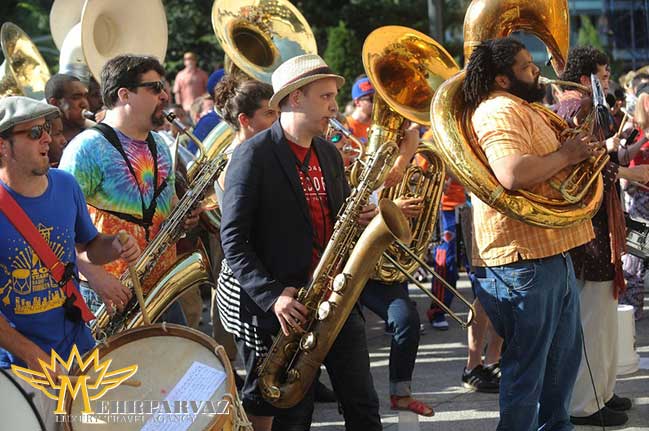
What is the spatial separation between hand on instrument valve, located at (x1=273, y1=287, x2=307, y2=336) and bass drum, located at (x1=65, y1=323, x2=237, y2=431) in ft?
1.62

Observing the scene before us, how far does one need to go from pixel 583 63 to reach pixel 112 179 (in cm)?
272

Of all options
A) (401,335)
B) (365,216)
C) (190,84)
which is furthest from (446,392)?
(190,84)

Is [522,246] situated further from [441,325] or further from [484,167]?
[441,325]

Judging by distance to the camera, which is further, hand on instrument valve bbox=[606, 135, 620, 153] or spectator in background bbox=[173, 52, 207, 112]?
spectator in background bbox=[173, 52, 207, 112]

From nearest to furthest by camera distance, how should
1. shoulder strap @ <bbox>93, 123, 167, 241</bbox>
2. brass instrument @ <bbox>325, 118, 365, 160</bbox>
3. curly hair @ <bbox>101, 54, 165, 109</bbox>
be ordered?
shoulder strap @ <bbox>93, 123, 167, 241</bbox>
curly hair @ <bbox>101, 54, 165, 109</bbox>
brass instrument @ <bbox>325, 118, 365, 160</bbox>

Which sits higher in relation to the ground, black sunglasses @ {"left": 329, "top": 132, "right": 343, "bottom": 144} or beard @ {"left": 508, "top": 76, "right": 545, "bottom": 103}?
beard @ {"left": 508, "top": 76, "right": 545, "bottom": 103}

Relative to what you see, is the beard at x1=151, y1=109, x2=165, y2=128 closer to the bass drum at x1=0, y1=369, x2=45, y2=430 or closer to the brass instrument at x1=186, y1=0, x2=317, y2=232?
the brass instrument at x1=186, y1=0, x2=317, y2=232

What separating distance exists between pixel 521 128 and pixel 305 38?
2933 mm

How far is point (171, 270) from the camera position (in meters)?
4.90

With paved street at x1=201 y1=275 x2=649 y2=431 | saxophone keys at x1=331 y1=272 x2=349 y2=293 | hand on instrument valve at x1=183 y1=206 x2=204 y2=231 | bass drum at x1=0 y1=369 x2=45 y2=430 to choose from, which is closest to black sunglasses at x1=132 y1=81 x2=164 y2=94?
hand on instrument valve at x1=183 y1=206 x2=204 y2=231

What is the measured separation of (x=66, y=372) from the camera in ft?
A: 11.3

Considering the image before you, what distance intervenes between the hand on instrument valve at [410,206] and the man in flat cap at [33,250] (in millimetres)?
2028

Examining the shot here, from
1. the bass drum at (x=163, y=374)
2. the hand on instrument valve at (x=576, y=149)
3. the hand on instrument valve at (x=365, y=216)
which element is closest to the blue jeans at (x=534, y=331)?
the hand on instrument valve at (x=576, y=149)

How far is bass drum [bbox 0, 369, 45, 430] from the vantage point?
3.19 metres
